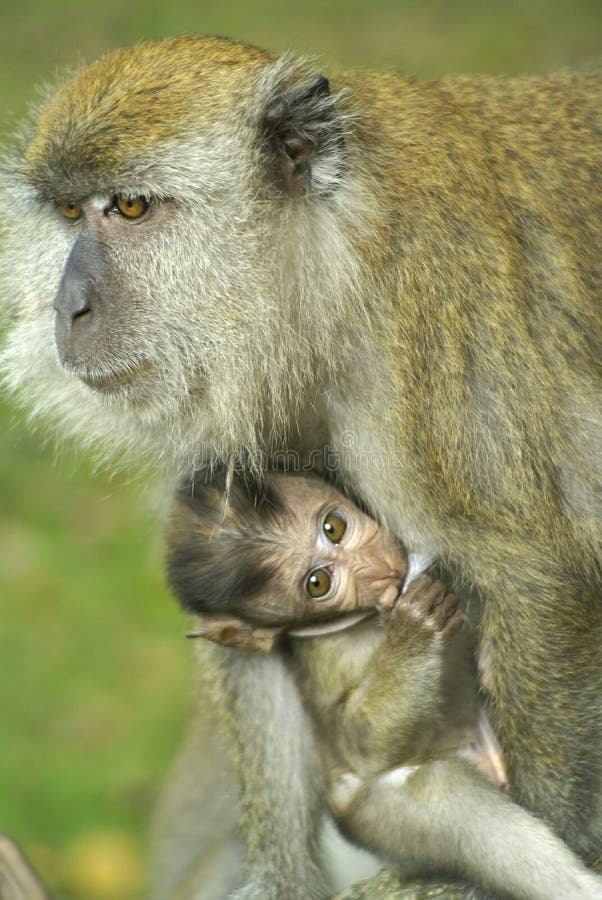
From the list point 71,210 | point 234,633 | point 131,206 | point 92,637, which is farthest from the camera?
point 92,637

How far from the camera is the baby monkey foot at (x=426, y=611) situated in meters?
4.87

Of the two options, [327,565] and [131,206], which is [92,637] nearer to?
[327,565]

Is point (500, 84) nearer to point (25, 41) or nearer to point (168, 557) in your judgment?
point (168, 557)

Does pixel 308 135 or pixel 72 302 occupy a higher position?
pixel 308 135

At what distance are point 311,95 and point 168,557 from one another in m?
1.71

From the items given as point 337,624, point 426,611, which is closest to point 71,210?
point 337,624

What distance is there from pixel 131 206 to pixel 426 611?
1.71 m

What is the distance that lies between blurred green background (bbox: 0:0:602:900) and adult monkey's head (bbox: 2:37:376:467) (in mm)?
1068

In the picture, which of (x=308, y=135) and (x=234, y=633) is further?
(x=234, y=633)

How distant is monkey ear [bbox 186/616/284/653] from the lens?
5117mm

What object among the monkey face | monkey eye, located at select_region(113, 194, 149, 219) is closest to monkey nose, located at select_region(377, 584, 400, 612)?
the monkey face

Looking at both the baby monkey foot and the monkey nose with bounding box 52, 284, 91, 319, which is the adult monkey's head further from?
the baby monkey foot

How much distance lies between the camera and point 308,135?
4684mm

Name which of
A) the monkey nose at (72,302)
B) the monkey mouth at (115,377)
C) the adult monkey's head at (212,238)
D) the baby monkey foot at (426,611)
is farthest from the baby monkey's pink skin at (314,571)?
the monkey nose at (72,302)
